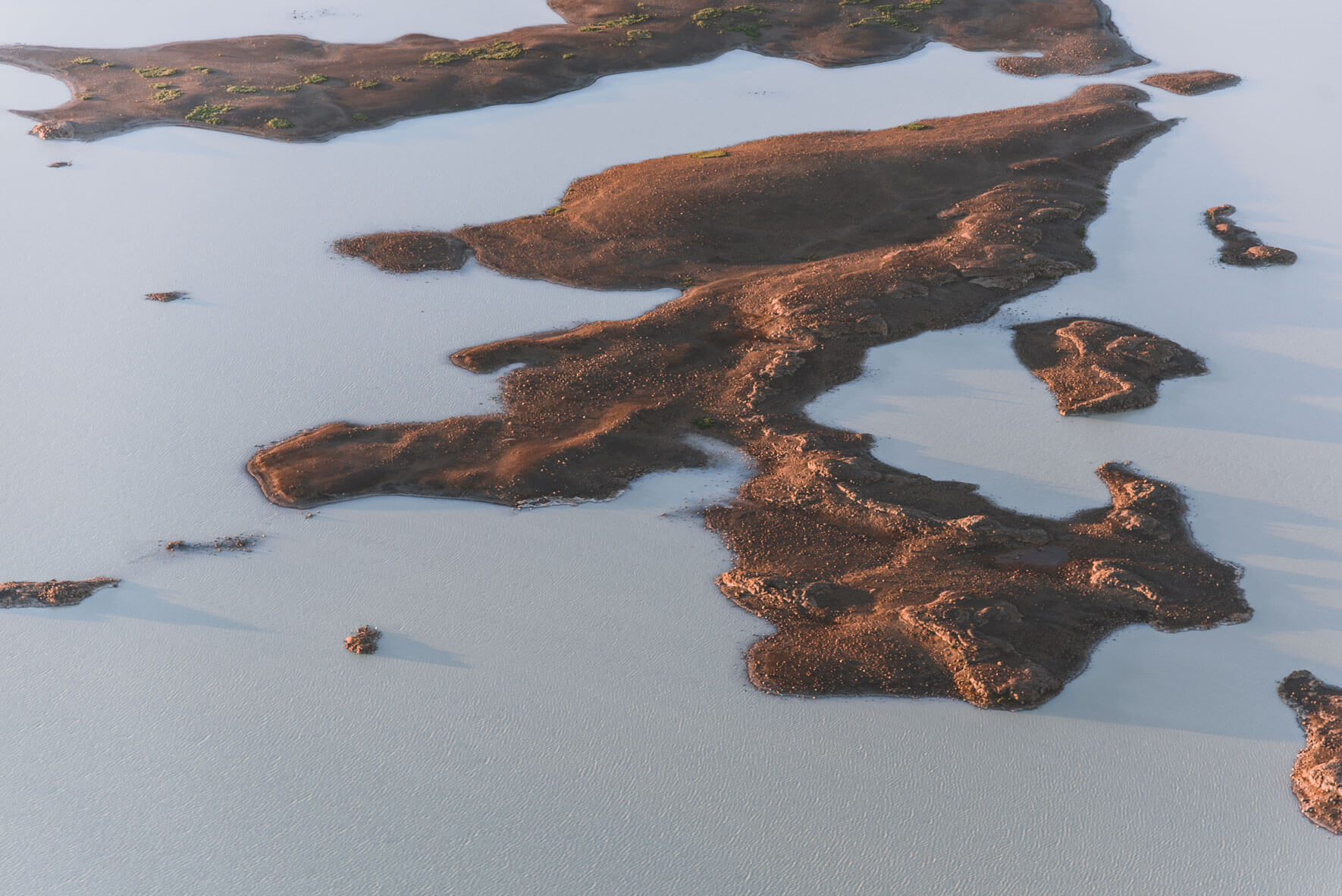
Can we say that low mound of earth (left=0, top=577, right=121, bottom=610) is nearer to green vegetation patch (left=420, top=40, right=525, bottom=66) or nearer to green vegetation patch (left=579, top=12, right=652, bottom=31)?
green vegetation patch (left=420, top=40, right=525, bottom=66)

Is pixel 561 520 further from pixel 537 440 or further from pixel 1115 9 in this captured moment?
pixel 1115 9

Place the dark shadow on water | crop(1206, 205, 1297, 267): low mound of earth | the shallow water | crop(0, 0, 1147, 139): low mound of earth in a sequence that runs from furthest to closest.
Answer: crop(0, 0, 1147, 139): low mound of earth → crop(1206, 205, 1297, 267): low mound of earth → the dark shadow on water → the shallow water

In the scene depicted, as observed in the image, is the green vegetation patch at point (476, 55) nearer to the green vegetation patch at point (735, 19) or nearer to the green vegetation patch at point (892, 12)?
the green vegetation patch at point (735, 19)

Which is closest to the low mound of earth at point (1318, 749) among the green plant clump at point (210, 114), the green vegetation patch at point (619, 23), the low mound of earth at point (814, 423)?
the low mound of earth at point (814, 423)

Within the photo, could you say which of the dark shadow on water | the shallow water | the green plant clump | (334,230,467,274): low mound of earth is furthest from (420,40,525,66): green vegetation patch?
the dark shadow on water

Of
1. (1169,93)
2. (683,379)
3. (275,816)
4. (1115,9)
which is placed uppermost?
(1115,9)

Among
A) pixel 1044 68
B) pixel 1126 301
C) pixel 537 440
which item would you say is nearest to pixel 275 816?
pixel 537 440
